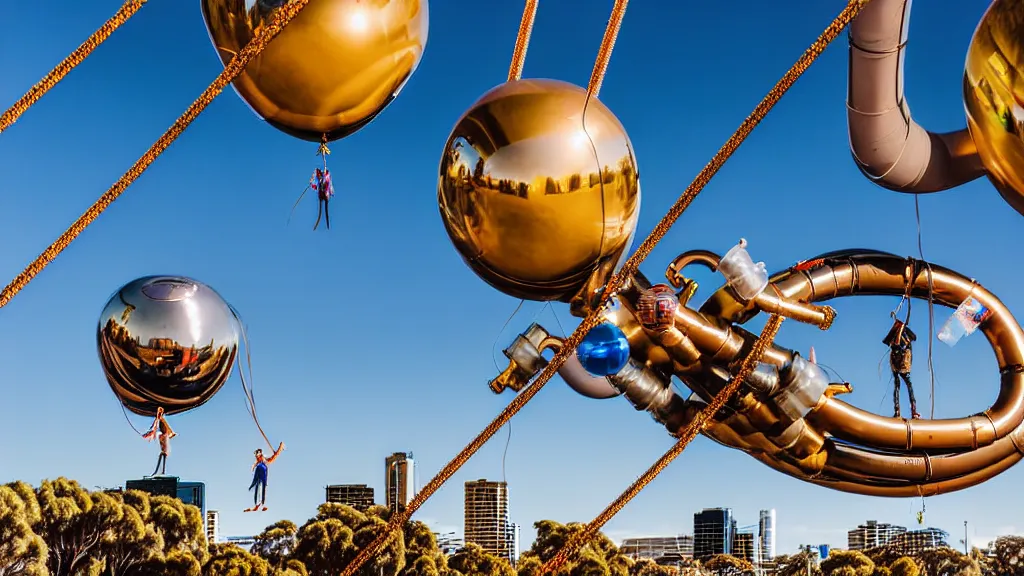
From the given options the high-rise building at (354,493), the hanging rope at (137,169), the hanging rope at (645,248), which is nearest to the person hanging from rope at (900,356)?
the hanging rope at (645,248)

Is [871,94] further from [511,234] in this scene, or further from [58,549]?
[58,549]

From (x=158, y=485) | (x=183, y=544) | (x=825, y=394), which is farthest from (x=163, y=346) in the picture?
(x=158, y=485)

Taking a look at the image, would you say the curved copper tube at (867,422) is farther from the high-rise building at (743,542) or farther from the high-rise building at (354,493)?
the high-rise building at (743,542)

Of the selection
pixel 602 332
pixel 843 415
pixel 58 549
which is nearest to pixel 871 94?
pixel 602 332

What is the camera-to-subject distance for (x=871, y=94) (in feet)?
18.9

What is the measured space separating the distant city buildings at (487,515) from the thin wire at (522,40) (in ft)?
212

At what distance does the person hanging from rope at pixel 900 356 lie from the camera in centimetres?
719

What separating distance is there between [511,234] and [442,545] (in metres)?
41.3

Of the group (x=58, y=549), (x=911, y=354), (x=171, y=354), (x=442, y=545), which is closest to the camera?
(x=171, y=354)

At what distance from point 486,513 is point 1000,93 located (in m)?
70.5

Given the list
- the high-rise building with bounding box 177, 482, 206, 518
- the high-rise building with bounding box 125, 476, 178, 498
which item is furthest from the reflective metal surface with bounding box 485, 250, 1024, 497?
the high-rise building with bounding box 177, 482, 206, 518

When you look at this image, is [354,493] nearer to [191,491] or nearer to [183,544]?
[191,491]

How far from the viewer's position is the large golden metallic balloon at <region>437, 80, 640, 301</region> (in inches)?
145

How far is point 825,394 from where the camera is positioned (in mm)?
7234
